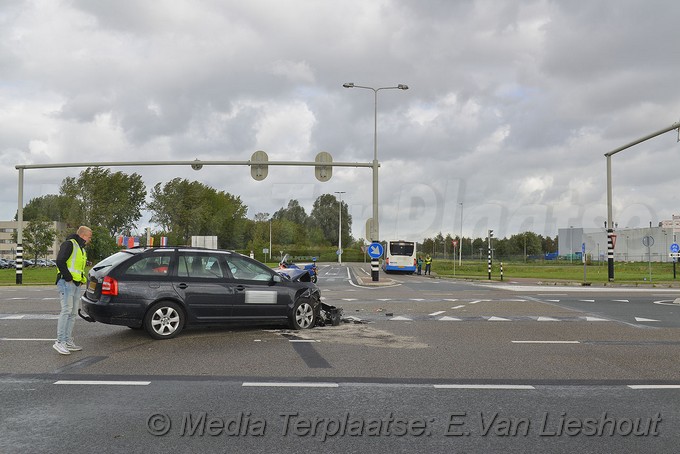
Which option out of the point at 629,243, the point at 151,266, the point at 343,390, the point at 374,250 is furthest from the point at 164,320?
the point at 629,243

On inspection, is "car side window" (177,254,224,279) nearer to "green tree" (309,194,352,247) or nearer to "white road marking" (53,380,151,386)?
"white road marking" (53,380,151,386)

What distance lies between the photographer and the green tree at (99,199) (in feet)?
252

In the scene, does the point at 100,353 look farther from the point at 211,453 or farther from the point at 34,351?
the point at 211,453

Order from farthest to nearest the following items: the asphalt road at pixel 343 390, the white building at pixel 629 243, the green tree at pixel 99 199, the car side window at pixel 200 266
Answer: the white building at pixel 629 243 → the green tree at pixel 99 199 → the car side window at pixel 200 266 → the asphalt road at pixel 343 390

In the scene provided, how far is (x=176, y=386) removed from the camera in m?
6.13

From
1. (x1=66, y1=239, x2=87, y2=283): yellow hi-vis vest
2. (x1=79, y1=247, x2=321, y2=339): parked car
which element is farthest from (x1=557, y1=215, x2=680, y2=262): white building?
(x1=66, y1=239, x2=87, y2=283): yellow hi-vis vest

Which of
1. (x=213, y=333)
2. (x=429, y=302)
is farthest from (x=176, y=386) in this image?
(x=429, y=302)

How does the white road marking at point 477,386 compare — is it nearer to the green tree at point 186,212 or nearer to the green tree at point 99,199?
the green tree at point 186,212

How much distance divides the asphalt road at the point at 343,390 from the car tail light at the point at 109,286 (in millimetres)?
823

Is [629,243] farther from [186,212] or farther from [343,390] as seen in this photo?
[343,390]

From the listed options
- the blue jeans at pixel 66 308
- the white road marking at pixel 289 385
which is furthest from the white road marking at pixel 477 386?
the blue jeans at pixel 66 308

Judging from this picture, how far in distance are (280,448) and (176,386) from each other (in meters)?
2.29

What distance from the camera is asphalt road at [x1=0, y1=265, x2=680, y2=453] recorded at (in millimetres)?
4500

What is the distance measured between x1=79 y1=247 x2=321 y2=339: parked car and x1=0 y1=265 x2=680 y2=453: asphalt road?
375 millimetres
